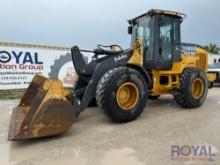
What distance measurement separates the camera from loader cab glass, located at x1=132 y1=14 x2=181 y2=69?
6.41m

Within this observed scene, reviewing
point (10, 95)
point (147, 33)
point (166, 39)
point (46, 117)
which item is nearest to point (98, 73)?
point (46, 117)

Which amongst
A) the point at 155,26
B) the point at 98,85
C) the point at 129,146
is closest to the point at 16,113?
the point at 98,85

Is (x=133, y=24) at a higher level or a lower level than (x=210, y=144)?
higher

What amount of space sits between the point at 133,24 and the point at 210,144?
3.93 m

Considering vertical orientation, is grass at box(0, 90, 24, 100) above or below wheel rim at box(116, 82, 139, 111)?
below

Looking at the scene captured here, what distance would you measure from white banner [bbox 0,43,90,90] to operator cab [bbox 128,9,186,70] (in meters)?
5.56

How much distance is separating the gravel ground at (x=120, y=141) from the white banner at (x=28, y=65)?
4.82 meters

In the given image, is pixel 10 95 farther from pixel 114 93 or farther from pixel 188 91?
pixel 188 91

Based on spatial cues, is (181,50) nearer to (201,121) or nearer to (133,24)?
(133,24)

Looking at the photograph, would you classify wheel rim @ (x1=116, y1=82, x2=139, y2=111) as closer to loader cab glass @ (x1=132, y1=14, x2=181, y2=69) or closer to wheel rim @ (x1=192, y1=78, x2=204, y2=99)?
loader cab glass @ (x1=132, y1=14, x2=181, y2=69)

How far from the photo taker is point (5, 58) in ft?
34.5

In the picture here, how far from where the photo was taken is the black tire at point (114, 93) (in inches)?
198

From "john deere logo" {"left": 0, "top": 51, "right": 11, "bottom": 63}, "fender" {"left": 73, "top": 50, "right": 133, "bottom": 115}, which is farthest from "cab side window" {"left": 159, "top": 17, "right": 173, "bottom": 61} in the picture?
"john deere logo" {"left": 0, "top": 51, "right": 11, "bottom": 63}

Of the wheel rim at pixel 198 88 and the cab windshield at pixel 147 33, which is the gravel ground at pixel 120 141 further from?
the cab windshield at pixel 147 33
